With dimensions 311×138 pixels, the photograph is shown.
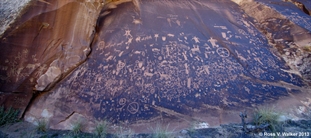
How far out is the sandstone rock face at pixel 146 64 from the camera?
3.44 m

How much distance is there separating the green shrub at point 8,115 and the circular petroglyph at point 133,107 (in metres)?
1.65

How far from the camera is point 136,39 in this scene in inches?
160

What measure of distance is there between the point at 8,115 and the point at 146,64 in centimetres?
217

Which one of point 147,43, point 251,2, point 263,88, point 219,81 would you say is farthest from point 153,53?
point 251,2

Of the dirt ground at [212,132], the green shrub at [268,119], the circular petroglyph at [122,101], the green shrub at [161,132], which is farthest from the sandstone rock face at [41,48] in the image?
the green shrub at [268,119]

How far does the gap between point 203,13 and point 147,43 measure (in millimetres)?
1439

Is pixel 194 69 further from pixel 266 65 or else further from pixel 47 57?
pixel 47 57

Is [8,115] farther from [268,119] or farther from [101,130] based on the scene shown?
[268,119]

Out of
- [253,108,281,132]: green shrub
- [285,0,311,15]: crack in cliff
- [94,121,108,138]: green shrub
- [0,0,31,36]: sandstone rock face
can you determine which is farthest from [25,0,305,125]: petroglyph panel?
[285,0,311,15]: crack in cliff

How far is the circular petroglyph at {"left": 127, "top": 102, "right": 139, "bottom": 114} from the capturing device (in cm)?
337

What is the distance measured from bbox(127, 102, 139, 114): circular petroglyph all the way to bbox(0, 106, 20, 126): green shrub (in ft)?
5.43

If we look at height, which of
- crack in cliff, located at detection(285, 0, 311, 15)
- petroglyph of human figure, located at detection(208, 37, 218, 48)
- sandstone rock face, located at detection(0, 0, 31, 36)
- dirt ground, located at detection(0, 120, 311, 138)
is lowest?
dirt ground, located at detection(0, 120, 311, 138)

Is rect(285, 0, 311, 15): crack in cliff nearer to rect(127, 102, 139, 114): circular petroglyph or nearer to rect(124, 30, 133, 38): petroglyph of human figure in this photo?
rect(124, 30, 133, 38): petroglyph of human figure

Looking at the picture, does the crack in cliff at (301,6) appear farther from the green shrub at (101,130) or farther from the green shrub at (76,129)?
the green shrub at (76,129)
